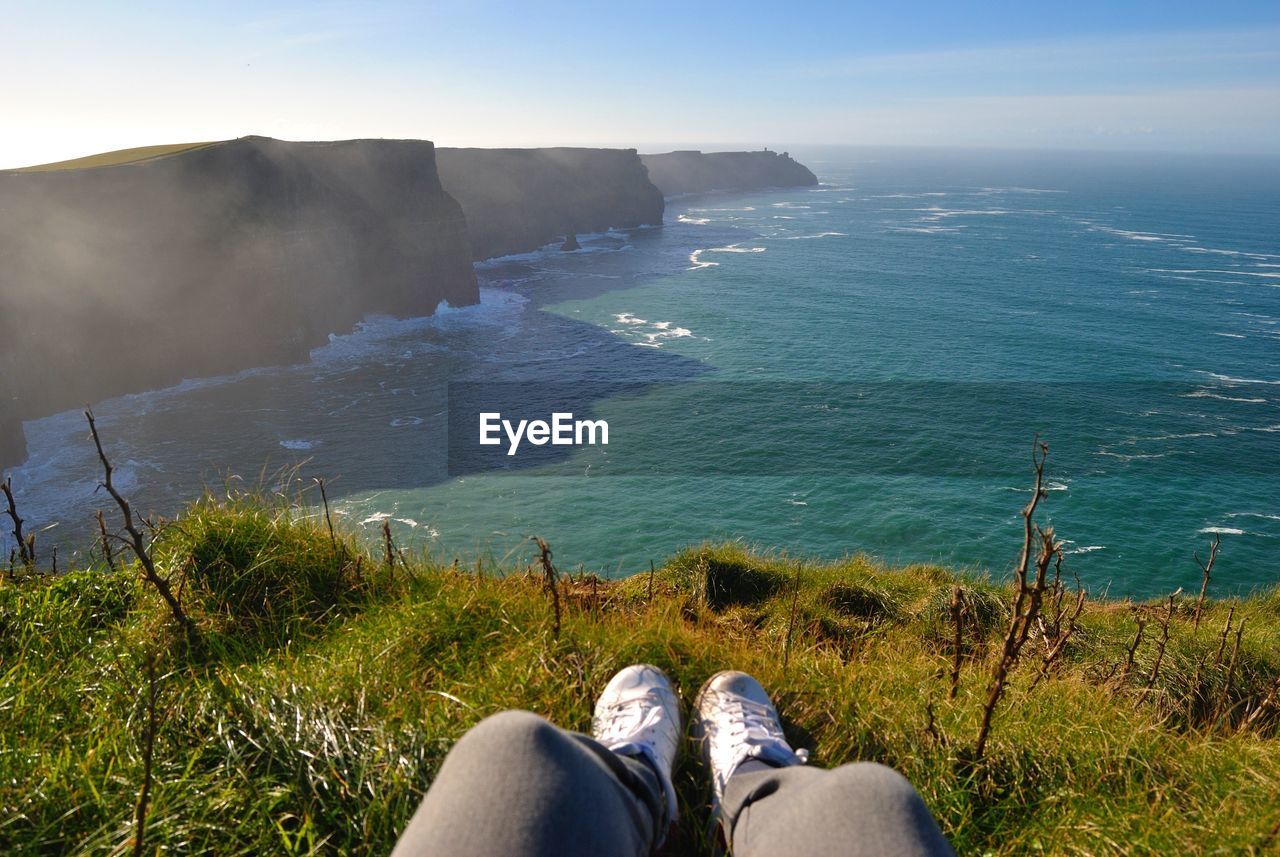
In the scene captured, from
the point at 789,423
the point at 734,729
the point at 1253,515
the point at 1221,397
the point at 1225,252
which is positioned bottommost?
the point at 1253,515

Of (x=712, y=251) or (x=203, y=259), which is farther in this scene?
(x=712, y=251)

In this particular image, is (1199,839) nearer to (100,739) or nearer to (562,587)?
(562,587)

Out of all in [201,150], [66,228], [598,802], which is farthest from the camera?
[201,150]

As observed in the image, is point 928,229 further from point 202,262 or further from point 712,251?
point 202,262

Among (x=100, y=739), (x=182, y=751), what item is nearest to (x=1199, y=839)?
(x=182, y=751)

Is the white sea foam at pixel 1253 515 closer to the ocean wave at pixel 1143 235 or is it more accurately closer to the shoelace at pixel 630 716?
the shoelace at pixel 630 716

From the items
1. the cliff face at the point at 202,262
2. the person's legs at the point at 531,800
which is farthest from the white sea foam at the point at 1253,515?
the cliff face at the point at 202,262

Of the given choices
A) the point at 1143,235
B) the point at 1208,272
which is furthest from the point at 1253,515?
the point at 1143,235
